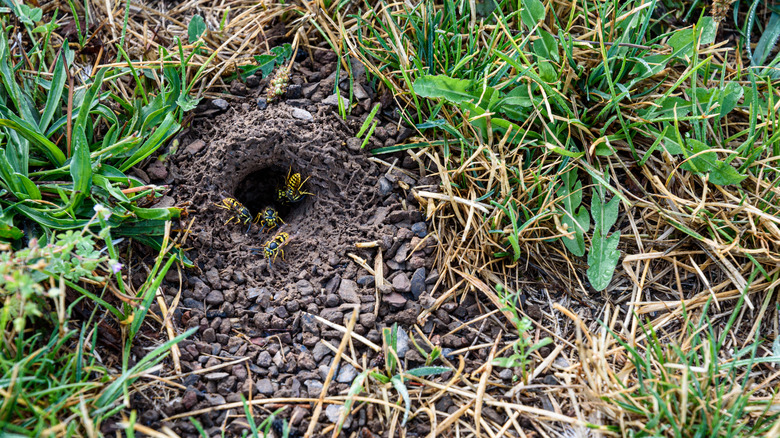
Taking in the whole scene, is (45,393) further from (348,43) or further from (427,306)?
(348,43)

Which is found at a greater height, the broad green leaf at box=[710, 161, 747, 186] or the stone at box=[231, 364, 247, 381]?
the broad green leaf at box=[710, 161, 747, 186]

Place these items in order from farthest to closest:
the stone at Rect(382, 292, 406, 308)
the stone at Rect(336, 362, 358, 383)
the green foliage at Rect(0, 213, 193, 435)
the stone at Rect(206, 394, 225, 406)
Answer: the stone at Rect(382, 292, 406, 308) < the stone at Rect(336, 362, 358, 383) < the stone at Rect(206, 394, 225, 406) < the green foliage at Rect(0, 213, 193, 435)

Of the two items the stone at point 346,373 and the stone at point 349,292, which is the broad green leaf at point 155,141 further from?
the stone at point 346,373

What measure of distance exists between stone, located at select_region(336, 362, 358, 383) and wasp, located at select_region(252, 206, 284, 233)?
40.5 inches

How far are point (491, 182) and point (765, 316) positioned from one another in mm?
1483

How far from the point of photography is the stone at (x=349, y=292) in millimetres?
2826

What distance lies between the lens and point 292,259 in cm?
310

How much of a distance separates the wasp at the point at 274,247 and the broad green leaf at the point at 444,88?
106cm

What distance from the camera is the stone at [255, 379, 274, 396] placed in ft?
8.31

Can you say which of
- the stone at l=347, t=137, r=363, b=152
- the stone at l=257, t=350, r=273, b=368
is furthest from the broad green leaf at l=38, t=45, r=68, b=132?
the stone at l=257, t=350, r=273, b=368

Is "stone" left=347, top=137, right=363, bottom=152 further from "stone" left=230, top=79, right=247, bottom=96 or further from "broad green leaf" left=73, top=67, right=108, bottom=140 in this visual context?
"broad green leaf" left=73, top=67, right=108, bottom=140

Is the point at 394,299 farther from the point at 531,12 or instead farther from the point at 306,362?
the point at 531,12

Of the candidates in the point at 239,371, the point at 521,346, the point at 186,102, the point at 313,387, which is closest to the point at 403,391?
the point at 313,387

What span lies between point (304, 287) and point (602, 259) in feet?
4.97
